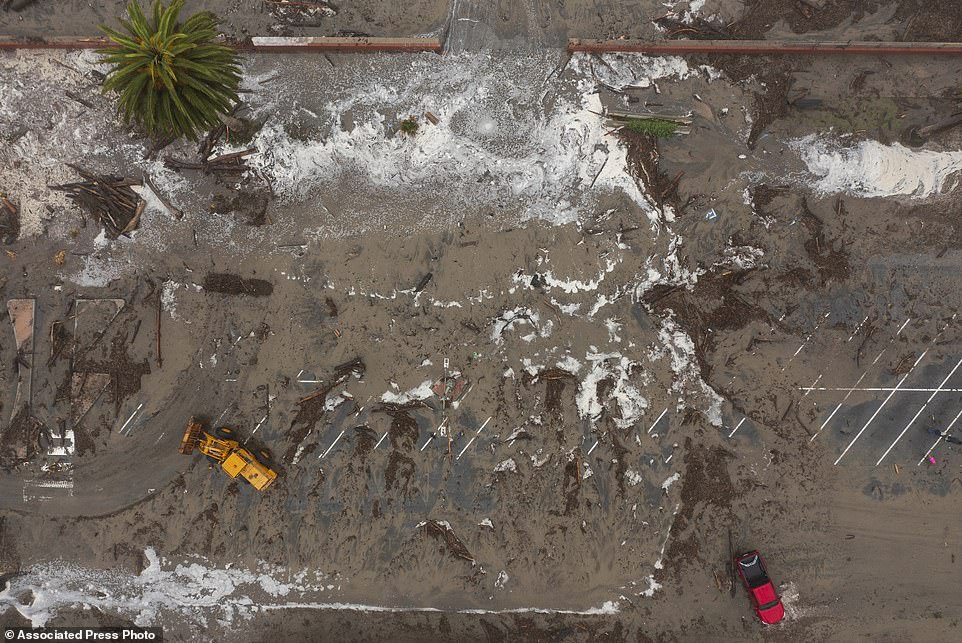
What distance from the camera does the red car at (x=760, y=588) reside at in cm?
1248

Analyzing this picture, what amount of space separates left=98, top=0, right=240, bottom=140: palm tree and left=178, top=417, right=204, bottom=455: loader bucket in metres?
7.30

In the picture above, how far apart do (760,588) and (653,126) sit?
12370 mm

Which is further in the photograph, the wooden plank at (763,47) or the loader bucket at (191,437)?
the wooden plank at (763,47)

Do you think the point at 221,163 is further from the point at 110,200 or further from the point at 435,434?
the point at 435,434

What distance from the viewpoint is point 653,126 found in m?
13.0

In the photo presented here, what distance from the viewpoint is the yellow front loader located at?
12.4 m

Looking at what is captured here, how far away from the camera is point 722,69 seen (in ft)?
43.0

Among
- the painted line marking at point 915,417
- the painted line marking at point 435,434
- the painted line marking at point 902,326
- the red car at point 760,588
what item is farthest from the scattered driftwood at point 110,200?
the painted line marking at point 915,417

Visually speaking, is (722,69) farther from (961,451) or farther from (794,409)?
(961,451)

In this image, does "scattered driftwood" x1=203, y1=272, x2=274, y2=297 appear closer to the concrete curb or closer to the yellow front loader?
the yellow front loader

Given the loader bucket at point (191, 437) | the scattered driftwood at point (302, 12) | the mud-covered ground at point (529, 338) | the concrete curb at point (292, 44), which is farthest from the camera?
the mud-covered ground at point (529, 338)

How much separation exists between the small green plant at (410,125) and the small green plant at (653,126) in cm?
567

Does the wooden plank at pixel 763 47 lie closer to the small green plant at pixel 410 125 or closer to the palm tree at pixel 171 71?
the small green plant at pixel 410 125

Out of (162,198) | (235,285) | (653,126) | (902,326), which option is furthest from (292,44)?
(902,326)
